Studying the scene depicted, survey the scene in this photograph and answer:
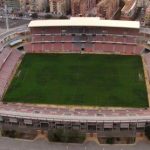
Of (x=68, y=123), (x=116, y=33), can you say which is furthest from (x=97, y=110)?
(x=116, y=33)

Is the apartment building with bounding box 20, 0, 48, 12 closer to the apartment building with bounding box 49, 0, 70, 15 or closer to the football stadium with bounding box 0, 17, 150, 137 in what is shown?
the apartment building with bounding box 49, 0, 70, 15

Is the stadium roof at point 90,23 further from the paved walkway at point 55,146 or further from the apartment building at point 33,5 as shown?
the paved walkway at point 55,146

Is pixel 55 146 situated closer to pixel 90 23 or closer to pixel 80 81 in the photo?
pixel 80 81

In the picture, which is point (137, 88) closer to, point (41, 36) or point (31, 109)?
point (31, 109)

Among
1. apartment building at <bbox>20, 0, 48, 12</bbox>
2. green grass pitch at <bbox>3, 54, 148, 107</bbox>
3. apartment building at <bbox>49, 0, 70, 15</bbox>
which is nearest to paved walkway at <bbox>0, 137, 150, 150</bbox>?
green grass pitch at <bbox>3, 54, 148, 107</bbox>

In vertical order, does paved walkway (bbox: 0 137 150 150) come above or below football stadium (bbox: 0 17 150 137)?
below

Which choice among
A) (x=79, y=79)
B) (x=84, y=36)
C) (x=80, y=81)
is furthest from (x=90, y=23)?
(x=80, y=81)

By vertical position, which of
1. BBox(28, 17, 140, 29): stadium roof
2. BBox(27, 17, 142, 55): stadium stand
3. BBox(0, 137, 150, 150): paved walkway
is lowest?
BBox(0, 137, 150, 150): paved walkway

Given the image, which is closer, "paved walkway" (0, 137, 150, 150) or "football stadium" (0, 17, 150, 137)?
"paved walkway" (0, 137, 150, 150)
